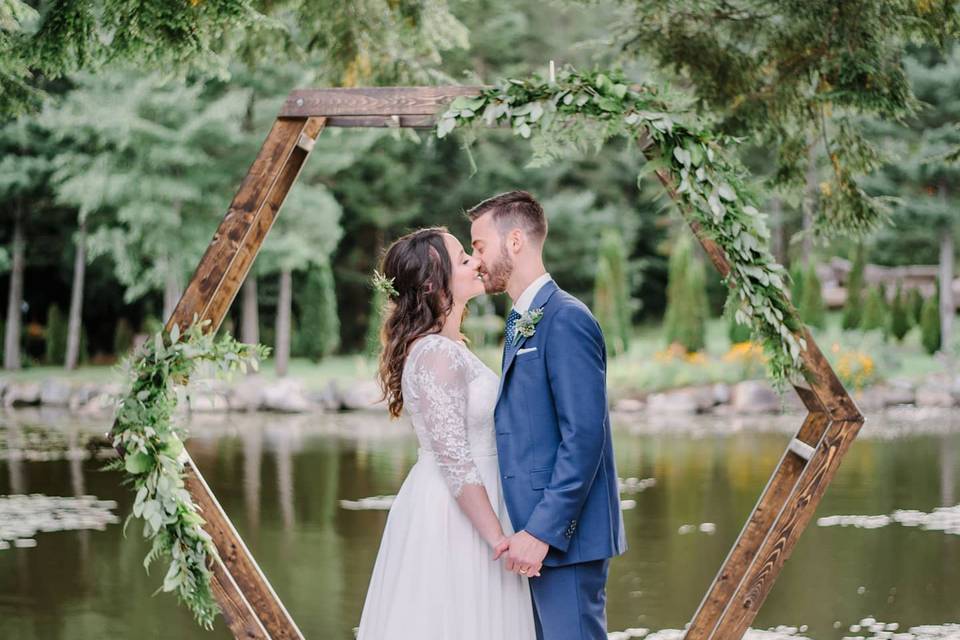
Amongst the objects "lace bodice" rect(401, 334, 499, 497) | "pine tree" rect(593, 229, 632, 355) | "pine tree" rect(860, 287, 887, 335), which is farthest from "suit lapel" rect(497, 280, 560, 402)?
"pine tree" rect(860, 287, 887, 335)

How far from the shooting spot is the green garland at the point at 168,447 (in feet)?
13.3

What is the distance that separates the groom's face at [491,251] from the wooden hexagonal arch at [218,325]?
0.66 metres

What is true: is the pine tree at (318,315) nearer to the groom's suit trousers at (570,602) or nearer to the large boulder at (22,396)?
the large boulder at (22,396)

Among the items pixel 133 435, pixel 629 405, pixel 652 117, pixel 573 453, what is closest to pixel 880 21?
pixel 652 117

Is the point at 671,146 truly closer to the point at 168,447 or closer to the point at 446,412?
the point at 446,412

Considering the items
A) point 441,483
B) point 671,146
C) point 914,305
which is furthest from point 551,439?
point 914,305

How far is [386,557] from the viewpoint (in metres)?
3.84

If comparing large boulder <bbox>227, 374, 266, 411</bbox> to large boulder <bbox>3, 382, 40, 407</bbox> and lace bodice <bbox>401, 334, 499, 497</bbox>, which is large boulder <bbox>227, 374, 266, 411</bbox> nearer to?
large boulder <bbox>3, 382, 40, 407</bbox>

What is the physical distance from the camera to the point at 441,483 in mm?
3748

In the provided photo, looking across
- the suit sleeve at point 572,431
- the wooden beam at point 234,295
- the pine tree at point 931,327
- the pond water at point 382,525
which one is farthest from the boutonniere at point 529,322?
the pine tree at point 931,327

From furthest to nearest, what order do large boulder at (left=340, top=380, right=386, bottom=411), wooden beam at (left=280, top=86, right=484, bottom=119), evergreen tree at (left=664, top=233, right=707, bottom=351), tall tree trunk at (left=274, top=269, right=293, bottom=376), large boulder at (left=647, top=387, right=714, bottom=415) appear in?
evergreen tree at (left=664, top=233, right=707, bottom=351) → tall tree trunk at (left=274, top=269, right=293, bottom=376) → large boulder at (left=340, top=380, right=386, bottom=411) → large boulder at (left=647, top=387, right=714, bottom=415) → wooden beam at (left=280, top=86, right=484, bottom=119)

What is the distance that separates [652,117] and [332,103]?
1.24 metres

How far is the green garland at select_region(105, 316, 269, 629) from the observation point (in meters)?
4.05

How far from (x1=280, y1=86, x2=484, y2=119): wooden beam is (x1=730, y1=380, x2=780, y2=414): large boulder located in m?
13.5
